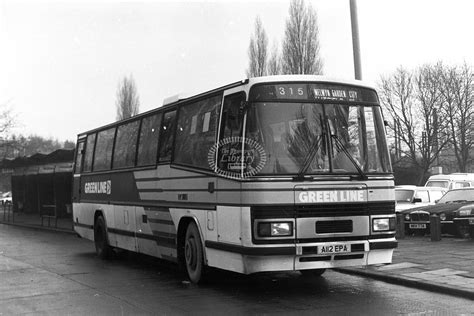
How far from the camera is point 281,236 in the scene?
26.4 feet

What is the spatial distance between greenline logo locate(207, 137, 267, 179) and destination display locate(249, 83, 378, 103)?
67 cm

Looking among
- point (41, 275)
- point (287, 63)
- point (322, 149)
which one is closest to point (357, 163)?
point (322, 149)

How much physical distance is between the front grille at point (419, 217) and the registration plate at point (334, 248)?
8.99 metres

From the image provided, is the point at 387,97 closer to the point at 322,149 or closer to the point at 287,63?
the point at 287,63

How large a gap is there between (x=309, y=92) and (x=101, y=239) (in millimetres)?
7954

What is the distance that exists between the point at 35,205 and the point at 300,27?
22.9 metres

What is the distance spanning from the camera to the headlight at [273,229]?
315 inches

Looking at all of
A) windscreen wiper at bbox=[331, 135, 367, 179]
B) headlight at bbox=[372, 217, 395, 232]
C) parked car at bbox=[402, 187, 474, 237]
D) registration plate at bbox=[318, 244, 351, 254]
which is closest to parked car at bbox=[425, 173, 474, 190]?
parked car at bbox=[402, 187, 474, 237]

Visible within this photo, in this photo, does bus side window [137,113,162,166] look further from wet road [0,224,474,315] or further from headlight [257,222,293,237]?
headlight [257,222,293,237]

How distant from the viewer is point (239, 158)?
8219mm

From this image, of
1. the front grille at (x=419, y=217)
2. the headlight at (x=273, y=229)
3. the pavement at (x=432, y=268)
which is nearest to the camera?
the headlight at (x=273, y=229)

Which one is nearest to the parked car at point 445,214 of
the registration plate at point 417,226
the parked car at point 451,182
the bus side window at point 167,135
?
the registration plate at point 417,226

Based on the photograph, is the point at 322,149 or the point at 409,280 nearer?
the point at 322,149

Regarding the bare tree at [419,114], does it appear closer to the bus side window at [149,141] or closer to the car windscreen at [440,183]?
the car windscreen at [440,183]
